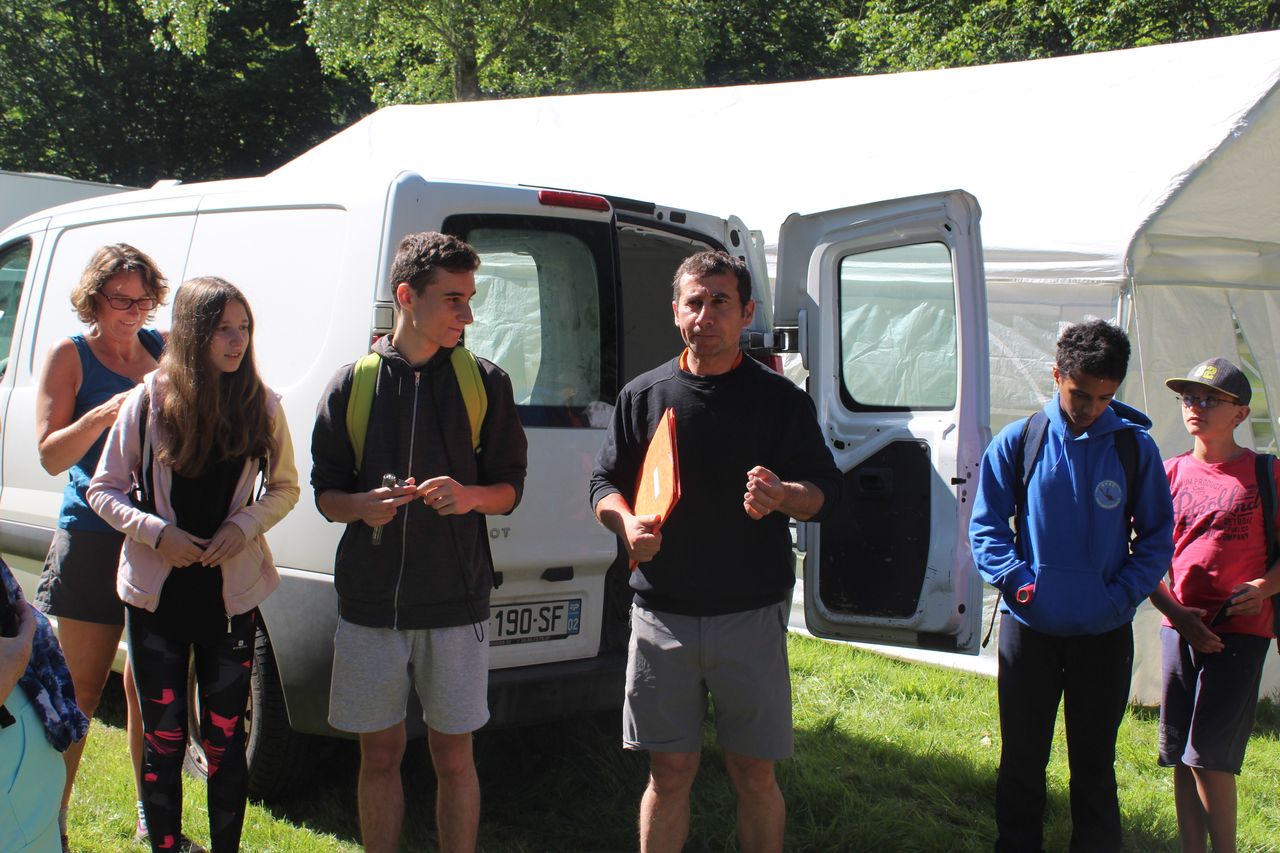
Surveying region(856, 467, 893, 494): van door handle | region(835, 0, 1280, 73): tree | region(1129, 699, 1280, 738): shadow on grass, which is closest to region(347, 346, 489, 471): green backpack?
region(856, 467, 893, 494): van door handle

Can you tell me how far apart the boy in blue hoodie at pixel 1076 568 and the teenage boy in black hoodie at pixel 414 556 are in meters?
1.55

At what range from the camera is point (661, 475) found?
9.80 ft

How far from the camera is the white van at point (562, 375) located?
144 inches

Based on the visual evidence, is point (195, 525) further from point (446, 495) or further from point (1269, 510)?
point (1269, 510)

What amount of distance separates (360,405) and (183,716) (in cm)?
104

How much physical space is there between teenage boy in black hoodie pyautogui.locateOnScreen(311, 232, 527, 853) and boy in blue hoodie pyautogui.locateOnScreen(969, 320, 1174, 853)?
1.55 m

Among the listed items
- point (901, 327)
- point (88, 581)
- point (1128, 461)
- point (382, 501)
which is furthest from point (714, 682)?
point (901, 327)

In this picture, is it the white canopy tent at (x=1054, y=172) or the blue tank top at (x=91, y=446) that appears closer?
the blue tank top at (x=91, y=446)

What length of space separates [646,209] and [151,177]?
23311 millimetres

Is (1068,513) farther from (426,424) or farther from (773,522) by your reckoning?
(426,424)

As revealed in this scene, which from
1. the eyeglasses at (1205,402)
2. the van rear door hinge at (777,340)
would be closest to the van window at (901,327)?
the van rear door hinge at (777,340)

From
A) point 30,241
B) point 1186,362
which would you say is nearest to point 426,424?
point 30,241

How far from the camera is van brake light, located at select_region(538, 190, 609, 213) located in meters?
3.79

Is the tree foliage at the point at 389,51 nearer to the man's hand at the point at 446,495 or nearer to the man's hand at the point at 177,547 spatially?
the man's hand at the point at 177,547
